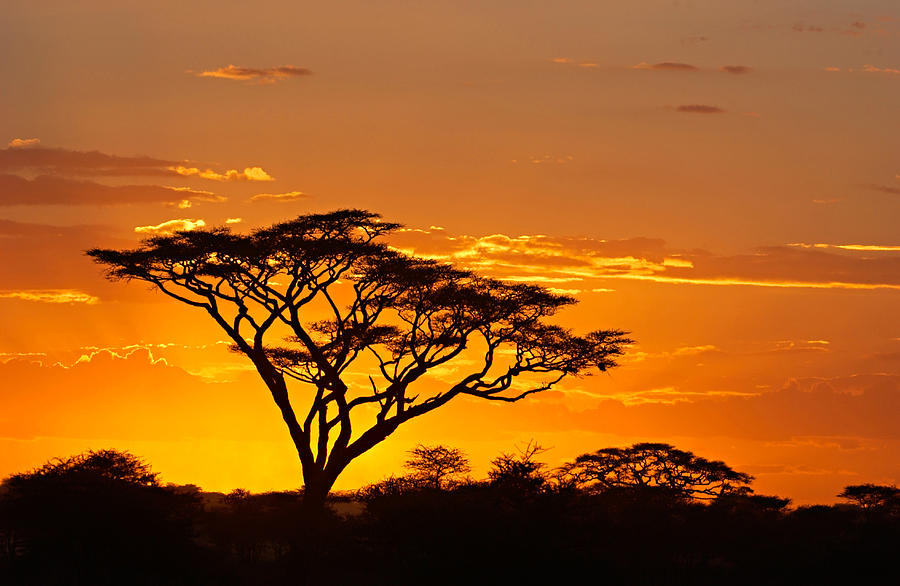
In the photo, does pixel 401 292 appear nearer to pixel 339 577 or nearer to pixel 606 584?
pixel 339 577

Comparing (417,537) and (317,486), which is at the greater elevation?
(317,486)

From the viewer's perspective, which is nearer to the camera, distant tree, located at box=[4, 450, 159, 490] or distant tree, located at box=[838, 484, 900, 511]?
distant tree, located at box=[4, 450, 159, 490]

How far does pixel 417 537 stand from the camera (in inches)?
1533

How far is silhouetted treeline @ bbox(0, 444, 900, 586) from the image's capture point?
126 feet

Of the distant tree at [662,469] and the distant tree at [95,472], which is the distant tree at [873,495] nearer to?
the distant tree at [662,469]

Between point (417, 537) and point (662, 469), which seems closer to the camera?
point (417, 537)

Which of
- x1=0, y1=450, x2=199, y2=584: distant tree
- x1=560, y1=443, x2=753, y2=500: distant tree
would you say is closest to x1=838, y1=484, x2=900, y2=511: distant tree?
x1=560, y1=443, x2=753, y2=500: distant tree

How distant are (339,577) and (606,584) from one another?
12469mm

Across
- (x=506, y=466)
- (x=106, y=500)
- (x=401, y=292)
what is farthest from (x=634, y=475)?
(x=106, y=500)

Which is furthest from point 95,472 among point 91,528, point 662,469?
point 662,469

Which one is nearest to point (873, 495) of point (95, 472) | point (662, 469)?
point (662, 469)

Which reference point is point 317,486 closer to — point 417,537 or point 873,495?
point 417,537

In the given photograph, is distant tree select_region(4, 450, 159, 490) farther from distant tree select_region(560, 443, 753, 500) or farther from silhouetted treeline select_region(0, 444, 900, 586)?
distant tree select_region(560, 443, 753, 500)

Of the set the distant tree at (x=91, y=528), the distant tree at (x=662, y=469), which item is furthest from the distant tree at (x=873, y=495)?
the distant tree at (x=91, y=528)
